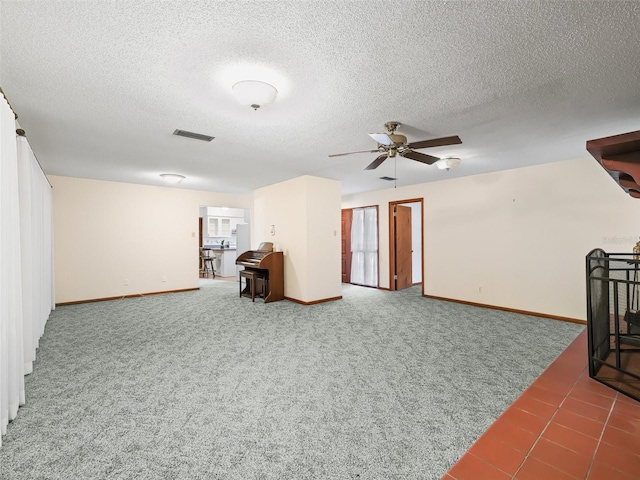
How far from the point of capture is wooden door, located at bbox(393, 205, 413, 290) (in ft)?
23.3

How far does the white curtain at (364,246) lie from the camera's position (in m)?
7.50

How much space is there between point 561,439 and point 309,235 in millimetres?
4207

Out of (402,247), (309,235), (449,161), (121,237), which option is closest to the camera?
(449,161)

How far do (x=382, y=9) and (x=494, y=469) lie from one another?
2456 mm

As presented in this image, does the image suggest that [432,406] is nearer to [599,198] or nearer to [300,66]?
[300,66]

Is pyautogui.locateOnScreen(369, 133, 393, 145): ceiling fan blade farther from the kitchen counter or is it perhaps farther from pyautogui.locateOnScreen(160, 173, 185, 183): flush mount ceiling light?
the kitchen counter

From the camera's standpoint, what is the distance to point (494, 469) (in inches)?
61.1

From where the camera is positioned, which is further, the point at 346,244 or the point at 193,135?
the point at 346,244

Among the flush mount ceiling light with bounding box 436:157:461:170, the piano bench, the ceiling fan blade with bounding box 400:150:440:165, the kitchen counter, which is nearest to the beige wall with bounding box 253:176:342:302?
the piano bench

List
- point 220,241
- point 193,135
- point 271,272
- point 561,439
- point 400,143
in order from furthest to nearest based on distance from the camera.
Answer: point 220,241
point 271,272
point 193,135
point 400,143
point 561,439

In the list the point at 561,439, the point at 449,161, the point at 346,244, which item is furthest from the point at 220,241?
the point at 561,439

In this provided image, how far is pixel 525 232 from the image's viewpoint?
16.0 feet

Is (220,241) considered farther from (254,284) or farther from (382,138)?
(382,138)

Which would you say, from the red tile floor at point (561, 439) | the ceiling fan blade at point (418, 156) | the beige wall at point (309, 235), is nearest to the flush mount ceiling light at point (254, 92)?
the ceiling fan blade at point (418, 156)
